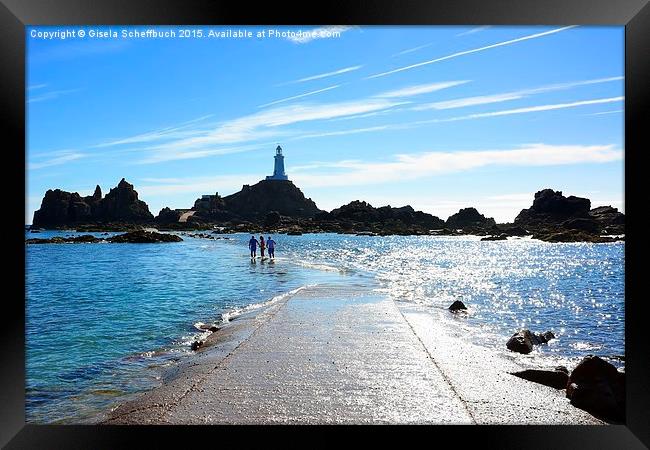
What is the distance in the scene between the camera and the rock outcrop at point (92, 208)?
4651 inches

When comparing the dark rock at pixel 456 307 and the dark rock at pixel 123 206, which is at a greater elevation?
the dark rock at pixel 123 206

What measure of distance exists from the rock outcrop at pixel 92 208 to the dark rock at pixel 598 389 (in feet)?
390

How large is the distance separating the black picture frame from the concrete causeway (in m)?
0.70

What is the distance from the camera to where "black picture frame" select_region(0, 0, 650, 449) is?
6191mm

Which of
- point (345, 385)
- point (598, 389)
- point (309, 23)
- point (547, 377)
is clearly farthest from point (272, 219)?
point (309, 23)

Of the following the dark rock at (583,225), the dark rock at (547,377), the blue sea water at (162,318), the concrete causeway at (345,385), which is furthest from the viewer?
the dark rock at (583,225)

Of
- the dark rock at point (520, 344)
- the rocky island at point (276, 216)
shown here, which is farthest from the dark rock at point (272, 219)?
the dark rock at point (520, 344)

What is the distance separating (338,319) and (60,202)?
128384 millimetres

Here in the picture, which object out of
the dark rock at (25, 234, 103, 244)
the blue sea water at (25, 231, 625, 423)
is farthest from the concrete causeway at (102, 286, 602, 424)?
the dark rock at (25, 234, 103, 244)

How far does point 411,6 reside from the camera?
21.2 feet

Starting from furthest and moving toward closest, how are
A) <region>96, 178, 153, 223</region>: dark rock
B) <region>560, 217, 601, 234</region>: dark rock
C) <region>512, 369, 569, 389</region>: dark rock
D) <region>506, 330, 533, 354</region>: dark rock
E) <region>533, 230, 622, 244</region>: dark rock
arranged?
<region>560, 217, 601, 234</region>: dark rock, <region>533, 230, 622, 244</region>: dark rock, <region>96, 178, 153, 223</region>: dark rock, <region>506, 330, 533, 354</region>: dark rock, <region>512, 369, 569, 389</region>: dark rock

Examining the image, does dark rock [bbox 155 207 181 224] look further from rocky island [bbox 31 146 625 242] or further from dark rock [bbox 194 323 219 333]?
dark rock [bbox 194 323 219 333]

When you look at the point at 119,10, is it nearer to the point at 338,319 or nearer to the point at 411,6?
the point at 411,6

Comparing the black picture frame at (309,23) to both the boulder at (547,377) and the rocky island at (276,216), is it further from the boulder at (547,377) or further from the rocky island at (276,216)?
the rocky island at (276,216)
